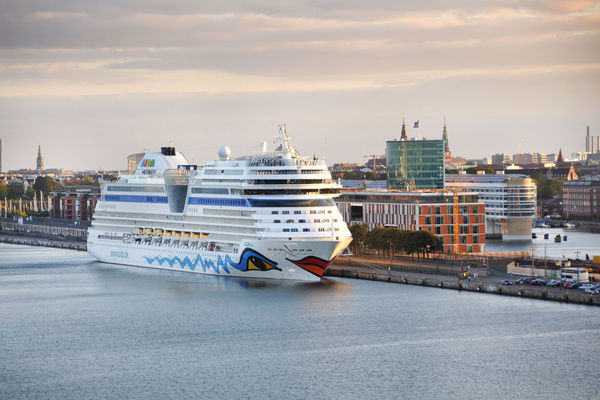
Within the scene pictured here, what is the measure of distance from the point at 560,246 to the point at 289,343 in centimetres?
4081

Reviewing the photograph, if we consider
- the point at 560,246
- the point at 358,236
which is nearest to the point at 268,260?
the point at 358,236

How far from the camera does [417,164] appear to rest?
257 ft

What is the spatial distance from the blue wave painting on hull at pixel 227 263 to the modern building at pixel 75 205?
151ft

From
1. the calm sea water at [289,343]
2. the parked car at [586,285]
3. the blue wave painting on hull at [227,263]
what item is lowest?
the calm sea water at [289,343]

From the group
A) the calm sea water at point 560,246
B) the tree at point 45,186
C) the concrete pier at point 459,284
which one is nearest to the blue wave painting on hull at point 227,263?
the concrete pier at point 459,284

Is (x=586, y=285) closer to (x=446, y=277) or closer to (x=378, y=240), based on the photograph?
(x=446, y=277)

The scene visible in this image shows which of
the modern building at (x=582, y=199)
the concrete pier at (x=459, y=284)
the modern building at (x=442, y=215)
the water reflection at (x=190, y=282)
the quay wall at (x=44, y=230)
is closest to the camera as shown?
the concrete pier at (x=459, y=284)

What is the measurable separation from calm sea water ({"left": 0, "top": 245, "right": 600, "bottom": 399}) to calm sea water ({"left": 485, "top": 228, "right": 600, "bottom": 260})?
20.1 meters

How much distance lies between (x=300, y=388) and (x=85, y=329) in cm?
1134

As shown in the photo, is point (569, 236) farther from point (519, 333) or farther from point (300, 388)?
point (300, 388)

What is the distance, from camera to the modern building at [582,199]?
353 feet

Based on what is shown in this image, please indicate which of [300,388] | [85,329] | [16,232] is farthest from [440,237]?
[16,232]

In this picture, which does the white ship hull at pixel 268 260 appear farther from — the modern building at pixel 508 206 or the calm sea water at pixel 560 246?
the modern building at pixel 508 206

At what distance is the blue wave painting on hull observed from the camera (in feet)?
161
